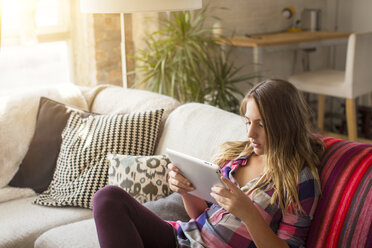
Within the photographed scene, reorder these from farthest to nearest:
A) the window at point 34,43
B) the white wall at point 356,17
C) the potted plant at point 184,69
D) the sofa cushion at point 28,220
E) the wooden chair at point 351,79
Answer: the white wall at point 356,17
the wooden chair at point 351,79
the window at point 34,43
the potted plant at point 184,69
the sofa cushion at point 28,220

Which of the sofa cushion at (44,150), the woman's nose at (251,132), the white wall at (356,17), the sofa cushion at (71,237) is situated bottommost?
the sofa cushion at (71,237)

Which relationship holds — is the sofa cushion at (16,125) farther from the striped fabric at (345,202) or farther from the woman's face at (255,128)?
the striped fabric at (345,202)

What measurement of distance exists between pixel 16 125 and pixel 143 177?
87cm

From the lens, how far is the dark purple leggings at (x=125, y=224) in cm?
150

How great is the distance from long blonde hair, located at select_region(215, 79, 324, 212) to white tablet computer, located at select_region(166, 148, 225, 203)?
0.15 metres

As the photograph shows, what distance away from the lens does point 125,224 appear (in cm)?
151

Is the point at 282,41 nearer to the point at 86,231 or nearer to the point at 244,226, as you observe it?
the point at 86,231

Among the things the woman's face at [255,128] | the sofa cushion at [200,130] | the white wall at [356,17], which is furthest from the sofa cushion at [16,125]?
the white wall at [356,17]

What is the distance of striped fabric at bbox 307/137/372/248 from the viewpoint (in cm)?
142

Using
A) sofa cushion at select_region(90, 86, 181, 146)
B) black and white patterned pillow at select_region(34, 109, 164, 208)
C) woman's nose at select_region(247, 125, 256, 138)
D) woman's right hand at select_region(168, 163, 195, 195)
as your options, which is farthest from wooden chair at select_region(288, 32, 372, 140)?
woman's right hand at select_region(168, 163, 195, 195)

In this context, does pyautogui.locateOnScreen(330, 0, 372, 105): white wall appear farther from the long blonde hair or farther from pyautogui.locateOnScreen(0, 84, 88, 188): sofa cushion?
the long blonde hair

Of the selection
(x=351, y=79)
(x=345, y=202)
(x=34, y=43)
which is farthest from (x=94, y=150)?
(x=351, y=79)

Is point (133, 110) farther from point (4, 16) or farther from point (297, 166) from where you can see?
point (4, 16)

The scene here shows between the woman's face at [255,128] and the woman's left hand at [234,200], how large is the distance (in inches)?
7.9
